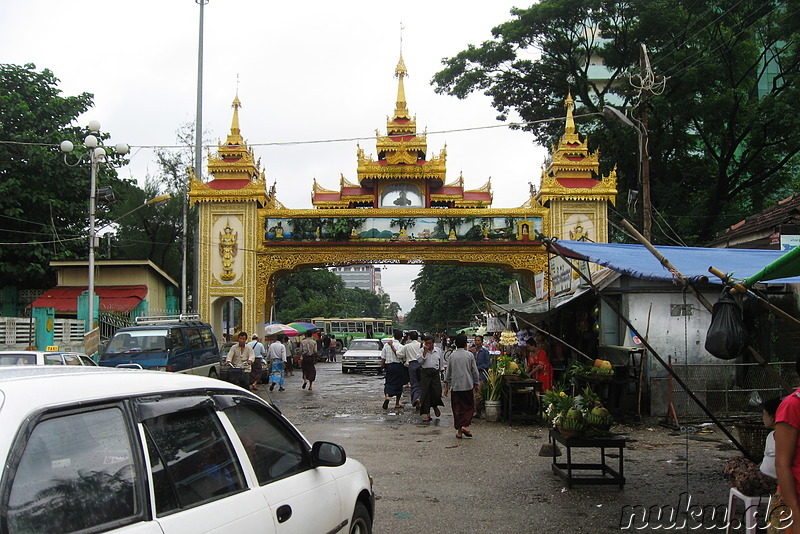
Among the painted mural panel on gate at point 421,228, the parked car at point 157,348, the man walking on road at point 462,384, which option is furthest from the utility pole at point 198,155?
the man walking on road at point 462,384

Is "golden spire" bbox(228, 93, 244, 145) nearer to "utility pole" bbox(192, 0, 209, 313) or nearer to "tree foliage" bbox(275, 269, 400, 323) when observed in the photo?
"utility pole" bbox(192, 0, 209, 313)

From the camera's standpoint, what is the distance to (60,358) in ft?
39.8

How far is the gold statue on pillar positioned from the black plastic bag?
2122 cm

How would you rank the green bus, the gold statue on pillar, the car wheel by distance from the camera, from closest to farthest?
the car wheel < the gold statue on pillar < the green bus

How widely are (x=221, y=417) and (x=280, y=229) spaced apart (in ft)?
72.7

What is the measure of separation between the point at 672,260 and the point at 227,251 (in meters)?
19.2

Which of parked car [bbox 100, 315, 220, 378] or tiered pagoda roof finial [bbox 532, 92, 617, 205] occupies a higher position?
tiered pagoda roof finial [bbox 532, 92, 617, 205]

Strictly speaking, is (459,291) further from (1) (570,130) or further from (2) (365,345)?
(1) (570,130)

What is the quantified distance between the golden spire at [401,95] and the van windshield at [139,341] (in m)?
18.4

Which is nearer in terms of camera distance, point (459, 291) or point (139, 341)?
point (139, 341)

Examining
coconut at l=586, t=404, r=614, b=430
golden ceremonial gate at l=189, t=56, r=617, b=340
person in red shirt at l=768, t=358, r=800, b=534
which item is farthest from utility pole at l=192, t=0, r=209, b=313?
person in red shirt at l=768, t=358, r=800, b=534

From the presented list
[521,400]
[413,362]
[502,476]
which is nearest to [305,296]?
[413,362]

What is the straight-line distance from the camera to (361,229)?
24844mm

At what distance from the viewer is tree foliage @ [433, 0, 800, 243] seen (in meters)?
26.9
